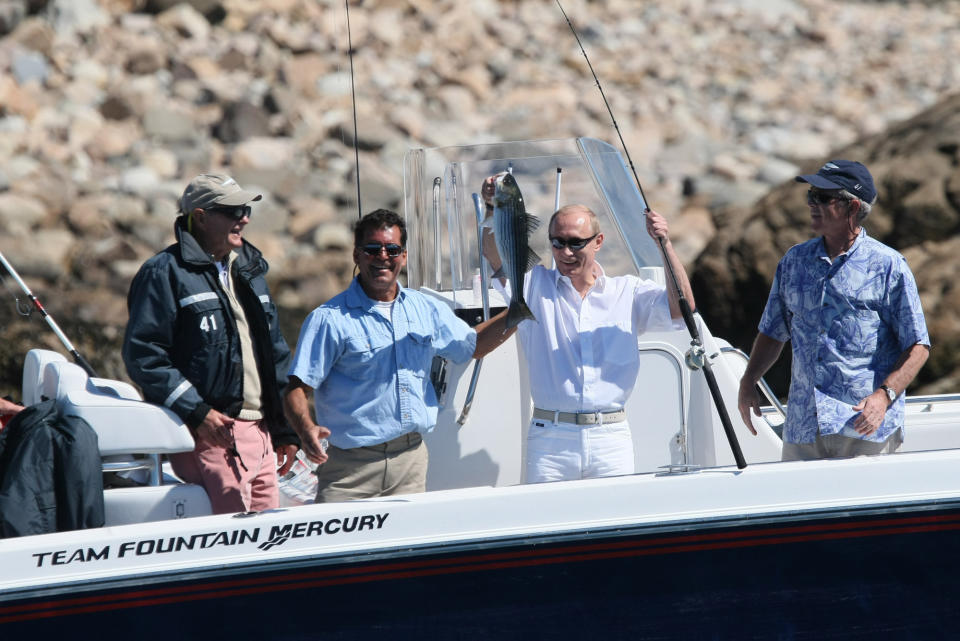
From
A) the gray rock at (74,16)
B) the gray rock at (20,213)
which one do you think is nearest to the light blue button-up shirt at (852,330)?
the gray rock at (20,213)

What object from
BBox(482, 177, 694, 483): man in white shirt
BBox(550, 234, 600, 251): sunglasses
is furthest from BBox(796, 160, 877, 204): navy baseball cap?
BBox(550, 234, 600, 251): sunglasses

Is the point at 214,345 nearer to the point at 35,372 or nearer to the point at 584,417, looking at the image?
the point at 35,372

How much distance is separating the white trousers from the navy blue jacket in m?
0.88

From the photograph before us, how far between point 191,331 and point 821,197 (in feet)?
6.20

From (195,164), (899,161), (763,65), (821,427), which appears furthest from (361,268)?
(763,65)

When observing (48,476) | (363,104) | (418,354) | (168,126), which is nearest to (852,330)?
(418,354)

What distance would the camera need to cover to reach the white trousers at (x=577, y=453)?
370 cm

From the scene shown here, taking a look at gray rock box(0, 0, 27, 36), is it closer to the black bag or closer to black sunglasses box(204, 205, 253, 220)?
black sunglasses box(204, 205, 253, 220)

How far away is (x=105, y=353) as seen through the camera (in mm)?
11172

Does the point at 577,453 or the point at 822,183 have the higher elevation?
the point at 822,183

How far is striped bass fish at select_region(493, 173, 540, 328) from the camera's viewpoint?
11.9 feet

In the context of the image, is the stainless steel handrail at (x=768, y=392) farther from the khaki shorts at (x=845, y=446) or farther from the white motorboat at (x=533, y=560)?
the white motorboat at (x=533, y=560)

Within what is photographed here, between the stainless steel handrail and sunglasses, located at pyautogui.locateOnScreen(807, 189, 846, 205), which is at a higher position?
sunglasses, located at pyautogui.locateOnScreen(807, 189, 846, 205)

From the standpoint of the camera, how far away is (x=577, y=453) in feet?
12.1
